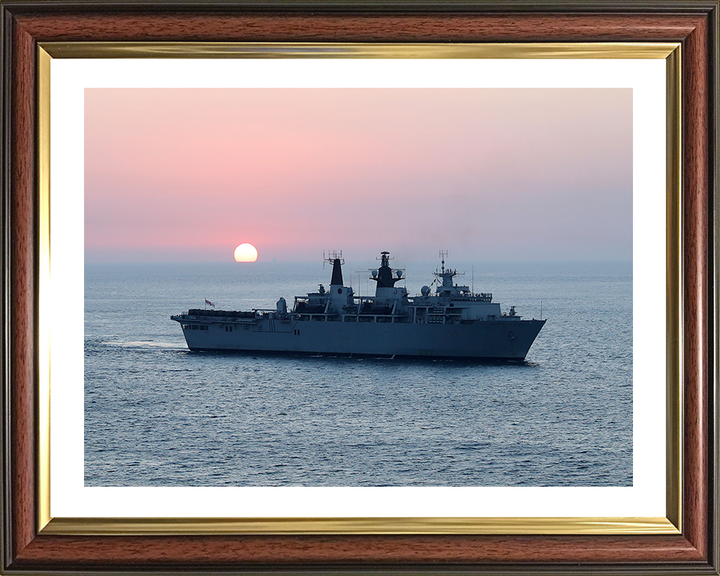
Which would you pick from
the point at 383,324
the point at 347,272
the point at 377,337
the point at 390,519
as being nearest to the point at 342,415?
the point at 377,337

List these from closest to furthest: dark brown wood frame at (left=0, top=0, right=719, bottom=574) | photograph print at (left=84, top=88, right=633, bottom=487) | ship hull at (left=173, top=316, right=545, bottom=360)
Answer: dark brown wood frame at (left=0, top=0, right=719, bottom=574) < ship hull at (left=173, top=316, right=545, bottom=360) < photograph print at (left=84, top=88, right=633, bottom=487)

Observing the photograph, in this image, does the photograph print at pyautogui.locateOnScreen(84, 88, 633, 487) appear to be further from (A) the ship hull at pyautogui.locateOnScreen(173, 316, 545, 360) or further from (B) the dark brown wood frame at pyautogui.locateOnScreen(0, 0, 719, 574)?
(B) the dark brown wood frame at pyautogui.locateOnScreen(0, 0, 719, 574)

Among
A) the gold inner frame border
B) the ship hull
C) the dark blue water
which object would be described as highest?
the gold inner frame border

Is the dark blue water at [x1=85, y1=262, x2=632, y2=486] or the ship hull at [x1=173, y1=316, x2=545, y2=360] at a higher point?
the ship hull at [x1=173, y1=316, x2=545, y2=360]

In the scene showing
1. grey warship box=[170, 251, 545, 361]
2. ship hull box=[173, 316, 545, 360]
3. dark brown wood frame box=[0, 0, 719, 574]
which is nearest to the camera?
dark brown wood frame box=[0, 0, 719, 574]

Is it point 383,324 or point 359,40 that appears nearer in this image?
point 359,40

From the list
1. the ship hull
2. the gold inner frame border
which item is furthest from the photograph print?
the gold inner frame border

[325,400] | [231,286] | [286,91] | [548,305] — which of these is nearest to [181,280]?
[231,286]

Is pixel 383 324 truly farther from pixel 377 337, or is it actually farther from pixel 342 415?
pixel 342 415
